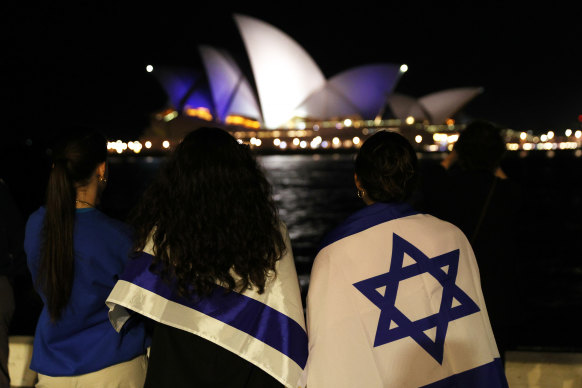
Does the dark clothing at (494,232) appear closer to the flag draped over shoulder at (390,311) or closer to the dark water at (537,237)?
the dark water at (537,237)

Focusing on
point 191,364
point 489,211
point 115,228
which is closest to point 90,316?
point 115,228

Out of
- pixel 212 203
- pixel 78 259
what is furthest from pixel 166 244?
pixel 78 259

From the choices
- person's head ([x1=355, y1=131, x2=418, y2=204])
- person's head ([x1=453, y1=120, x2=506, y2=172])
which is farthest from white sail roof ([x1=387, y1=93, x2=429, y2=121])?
person's head ([x1=355, y1=131, x2=418, y2=204])

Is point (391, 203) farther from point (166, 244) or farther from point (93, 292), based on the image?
point (93, 292)

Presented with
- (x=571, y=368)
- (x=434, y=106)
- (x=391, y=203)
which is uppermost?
(x=434, y=106)

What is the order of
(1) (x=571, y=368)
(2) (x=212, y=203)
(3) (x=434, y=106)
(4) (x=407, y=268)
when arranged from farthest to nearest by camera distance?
1. (3) (x=434, y=106)
2. (1) (x=571, y=368)
3. (4) (x=407, y=268)
4. (2) (x=212, y=203)

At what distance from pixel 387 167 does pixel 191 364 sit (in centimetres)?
71

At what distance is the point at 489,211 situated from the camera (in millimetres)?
1928

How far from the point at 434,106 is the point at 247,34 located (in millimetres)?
26269

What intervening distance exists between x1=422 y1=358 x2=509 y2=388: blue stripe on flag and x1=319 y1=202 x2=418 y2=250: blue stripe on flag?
45 centimetres

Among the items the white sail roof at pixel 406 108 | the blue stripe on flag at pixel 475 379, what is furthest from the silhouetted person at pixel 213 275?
the white sail roof at pixel 406 108

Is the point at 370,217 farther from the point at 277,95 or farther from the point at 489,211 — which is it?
the point at 277,95

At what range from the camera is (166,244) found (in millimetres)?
1308

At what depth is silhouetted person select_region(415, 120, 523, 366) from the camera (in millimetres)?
1913
